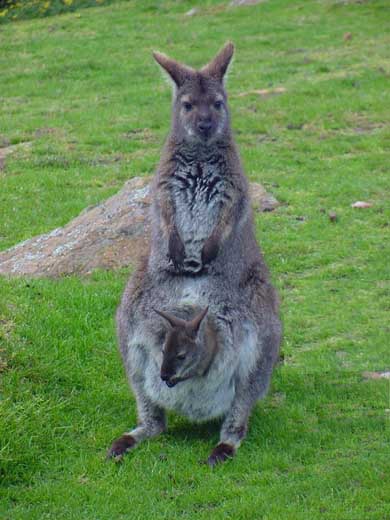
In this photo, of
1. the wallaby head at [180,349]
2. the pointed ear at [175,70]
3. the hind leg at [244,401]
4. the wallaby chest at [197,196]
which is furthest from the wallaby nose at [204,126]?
the hind leg at [244,401]

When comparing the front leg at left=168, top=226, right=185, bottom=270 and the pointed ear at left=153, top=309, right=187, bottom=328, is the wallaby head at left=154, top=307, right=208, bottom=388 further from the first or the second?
the front leg at left=168, top=226, right=185, bottom=270

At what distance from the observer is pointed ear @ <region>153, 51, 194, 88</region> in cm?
644

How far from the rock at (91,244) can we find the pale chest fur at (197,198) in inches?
89.9

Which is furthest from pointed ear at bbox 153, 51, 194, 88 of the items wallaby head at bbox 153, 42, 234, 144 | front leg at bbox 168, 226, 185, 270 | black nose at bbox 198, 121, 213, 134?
front leg at bbox 168, 226, 185, 270

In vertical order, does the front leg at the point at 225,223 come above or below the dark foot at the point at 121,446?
above

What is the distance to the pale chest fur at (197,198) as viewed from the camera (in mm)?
6223

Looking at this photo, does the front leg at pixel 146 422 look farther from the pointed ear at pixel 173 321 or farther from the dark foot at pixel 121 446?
the pointed ear at pixel 173 321

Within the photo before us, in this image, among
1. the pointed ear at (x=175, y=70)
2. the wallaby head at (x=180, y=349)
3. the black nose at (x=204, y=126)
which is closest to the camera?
the wallaby head at (x=180, y=349)

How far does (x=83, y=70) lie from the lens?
17.4 m

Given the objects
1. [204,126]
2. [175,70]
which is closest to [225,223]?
[204,126]

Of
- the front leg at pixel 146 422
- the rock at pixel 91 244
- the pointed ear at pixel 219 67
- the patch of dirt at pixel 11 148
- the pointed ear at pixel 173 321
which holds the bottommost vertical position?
the patch of dirt at pixel 11 148

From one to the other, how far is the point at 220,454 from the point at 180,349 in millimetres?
637

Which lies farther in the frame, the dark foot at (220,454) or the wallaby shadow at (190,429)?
the wallaby shadow at (190,429)

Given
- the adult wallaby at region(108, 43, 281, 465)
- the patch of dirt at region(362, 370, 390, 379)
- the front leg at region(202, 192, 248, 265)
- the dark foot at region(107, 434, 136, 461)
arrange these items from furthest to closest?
the patch of dirt at region(362, 370, 390, 379)
the front leg at region(202, 192, 248, 265)
the adult wallaby at region(108, 43, 281, 465)
the dark foot at region(107, 434, 136, 461)
